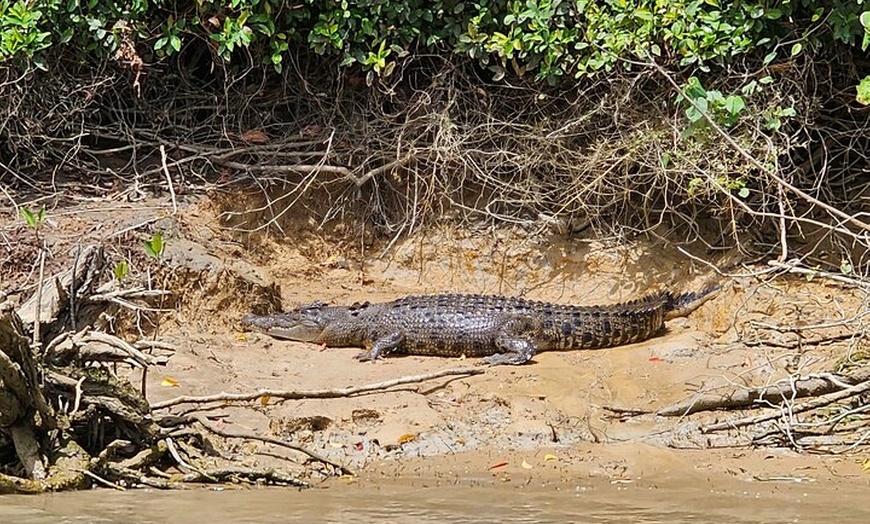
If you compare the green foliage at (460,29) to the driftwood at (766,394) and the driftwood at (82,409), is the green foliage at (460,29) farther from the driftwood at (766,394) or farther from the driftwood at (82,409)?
the driftwood at (82,409)

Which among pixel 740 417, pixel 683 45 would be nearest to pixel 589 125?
pixel 683 45

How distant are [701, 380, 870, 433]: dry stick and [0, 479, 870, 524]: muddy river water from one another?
69 cm

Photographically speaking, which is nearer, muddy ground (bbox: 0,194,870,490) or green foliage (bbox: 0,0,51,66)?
muddy ground (bbox: 0,194,870,490)

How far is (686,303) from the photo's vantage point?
7953 millimetres

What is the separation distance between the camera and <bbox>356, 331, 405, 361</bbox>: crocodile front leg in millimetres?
7734

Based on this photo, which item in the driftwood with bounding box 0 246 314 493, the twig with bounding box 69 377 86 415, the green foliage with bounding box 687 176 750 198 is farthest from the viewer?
the green foliage with bounding box 687 176 750 198

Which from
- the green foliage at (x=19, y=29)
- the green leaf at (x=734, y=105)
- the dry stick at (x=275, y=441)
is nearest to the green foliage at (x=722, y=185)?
the green leaf at (x=734, y=105)

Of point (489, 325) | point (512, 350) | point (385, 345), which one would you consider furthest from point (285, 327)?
point (512, 350)

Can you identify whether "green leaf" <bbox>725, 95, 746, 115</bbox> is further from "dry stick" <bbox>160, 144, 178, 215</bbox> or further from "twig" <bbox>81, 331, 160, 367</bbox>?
"dry stick" <bbox>160, 144, 178, 215</bbox>

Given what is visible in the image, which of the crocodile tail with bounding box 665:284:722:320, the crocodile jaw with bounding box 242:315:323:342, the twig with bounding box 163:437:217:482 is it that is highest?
the crocodile tail with bounding box 665:284:722:320

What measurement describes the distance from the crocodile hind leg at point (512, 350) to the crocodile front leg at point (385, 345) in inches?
24.8

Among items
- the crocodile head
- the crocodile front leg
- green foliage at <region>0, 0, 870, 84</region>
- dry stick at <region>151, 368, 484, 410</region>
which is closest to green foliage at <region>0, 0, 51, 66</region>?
green foliage at <region>0, 0, 870, 84</region>

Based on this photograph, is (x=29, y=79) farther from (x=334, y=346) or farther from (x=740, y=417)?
(x=740, y=417)

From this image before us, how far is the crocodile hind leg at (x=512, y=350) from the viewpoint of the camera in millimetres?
7391
